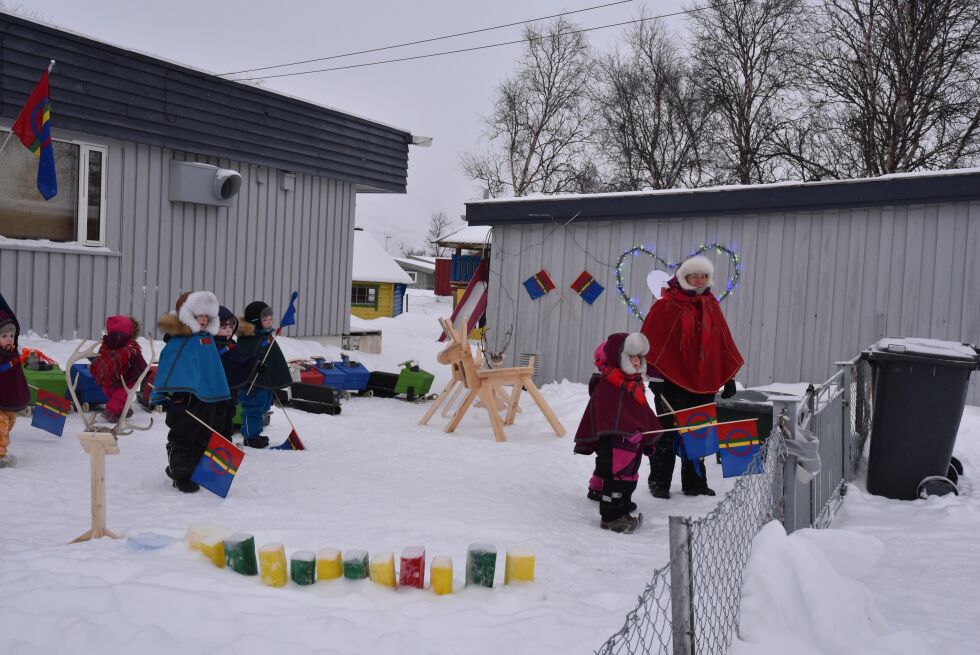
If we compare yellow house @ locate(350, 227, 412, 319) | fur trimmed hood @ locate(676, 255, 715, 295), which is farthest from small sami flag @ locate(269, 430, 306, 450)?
yellow house @ locate(350, 227, 412, 319)

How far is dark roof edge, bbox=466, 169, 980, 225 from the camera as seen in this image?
→ 8188 millimetres

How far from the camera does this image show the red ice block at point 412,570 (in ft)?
11.4

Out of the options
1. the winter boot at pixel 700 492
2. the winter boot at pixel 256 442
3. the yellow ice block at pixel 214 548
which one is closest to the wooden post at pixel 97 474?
the yellow ice block at pixel 214 548

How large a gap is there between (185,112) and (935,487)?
9790 millimetres

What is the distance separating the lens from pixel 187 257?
11.0m

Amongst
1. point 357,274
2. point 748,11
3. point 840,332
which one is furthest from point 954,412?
point 357,274

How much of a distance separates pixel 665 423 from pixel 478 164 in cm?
2920

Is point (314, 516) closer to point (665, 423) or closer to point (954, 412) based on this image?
point (665, 423)

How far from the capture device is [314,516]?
4855mm

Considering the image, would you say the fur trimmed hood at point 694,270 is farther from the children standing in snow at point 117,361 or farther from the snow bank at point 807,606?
the children standing in snow at point 117,361

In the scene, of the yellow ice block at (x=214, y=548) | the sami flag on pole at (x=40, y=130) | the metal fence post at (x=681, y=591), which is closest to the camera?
the metal fence post at (x=681, y=591)

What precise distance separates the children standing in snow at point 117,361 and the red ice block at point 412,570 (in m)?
4.83

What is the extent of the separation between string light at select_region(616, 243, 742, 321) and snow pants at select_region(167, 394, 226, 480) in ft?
20.3

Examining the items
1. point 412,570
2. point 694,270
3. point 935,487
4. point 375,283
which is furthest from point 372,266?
point 412,570
